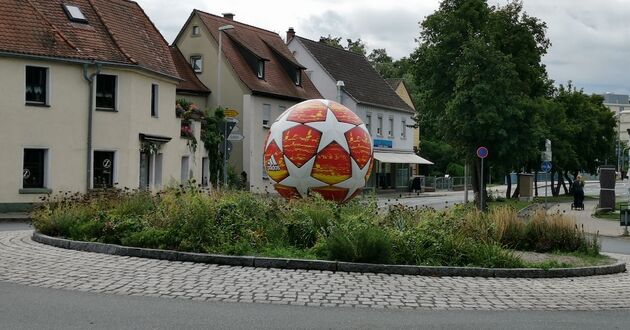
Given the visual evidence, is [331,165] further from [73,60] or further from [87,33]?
[87,33]

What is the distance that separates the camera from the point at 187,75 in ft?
146

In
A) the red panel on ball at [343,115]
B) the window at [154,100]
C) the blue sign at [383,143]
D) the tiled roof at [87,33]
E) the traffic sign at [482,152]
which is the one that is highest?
the tiled roof at [87,33]

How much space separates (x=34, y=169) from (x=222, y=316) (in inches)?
869

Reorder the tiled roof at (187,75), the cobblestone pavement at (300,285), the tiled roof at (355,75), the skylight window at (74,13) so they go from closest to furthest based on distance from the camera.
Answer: the cobblestone pavement at (300,285) < the skylight window at (74,13) < the tiled roof at (187,75) < the tiled roof at (355,75)

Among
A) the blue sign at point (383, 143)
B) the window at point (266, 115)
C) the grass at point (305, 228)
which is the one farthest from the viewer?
the blue sign at point (383, 143)

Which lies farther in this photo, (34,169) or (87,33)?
(87,33)

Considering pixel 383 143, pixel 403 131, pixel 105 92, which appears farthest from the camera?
pixel 403 131

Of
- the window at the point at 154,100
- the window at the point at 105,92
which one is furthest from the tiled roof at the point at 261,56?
the window at the point at 105,92

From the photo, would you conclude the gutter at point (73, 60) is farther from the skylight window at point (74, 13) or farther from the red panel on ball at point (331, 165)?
the red panel on ball at point (331, 165)

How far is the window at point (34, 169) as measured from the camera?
2728 centimetres

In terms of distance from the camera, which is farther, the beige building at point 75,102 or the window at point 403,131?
the window at point 403,131

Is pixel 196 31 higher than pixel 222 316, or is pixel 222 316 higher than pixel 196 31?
pixel 196 31

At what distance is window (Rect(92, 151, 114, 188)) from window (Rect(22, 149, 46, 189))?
7.22ft

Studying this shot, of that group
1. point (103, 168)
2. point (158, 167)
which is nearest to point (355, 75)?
point (158, 167)
